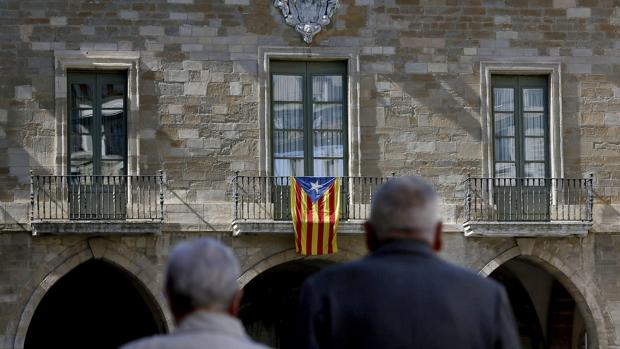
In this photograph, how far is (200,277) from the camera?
16.1 ft

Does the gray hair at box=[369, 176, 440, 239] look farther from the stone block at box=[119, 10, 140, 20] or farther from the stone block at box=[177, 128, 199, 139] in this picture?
the stone block at box=[119, 10, 140, 20]

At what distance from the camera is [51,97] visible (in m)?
24.0

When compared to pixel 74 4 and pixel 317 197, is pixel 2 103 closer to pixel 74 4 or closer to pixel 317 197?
pixel 74 4

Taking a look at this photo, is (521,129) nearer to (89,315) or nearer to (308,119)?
(308,119)

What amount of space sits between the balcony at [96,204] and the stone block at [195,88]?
4.56 ft

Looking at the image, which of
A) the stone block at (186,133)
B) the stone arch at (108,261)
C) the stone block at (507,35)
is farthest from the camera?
the stone block at (507,35)

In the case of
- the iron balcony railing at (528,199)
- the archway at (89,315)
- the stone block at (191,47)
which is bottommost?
the archway at (89,315)

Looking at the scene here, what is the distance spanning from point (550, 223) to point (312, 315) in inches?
754

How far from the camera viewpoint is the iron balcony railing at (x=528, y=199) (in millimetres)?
24641

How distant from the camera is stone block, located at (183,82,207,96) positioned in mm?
24438

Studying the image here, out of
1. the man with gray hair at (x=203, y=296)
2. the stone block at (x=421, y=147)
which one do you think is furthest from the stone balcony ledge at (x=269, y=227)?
the man with gray hair at (x=203, y=296)

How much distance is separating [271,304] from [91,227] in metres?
5.72

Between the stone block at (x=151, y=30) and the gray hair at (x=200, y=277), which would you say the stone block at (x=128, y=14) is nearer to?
the stone block at (x=151, y=30)

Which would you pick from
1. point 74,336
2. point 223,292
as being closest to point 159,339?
point 223,292
